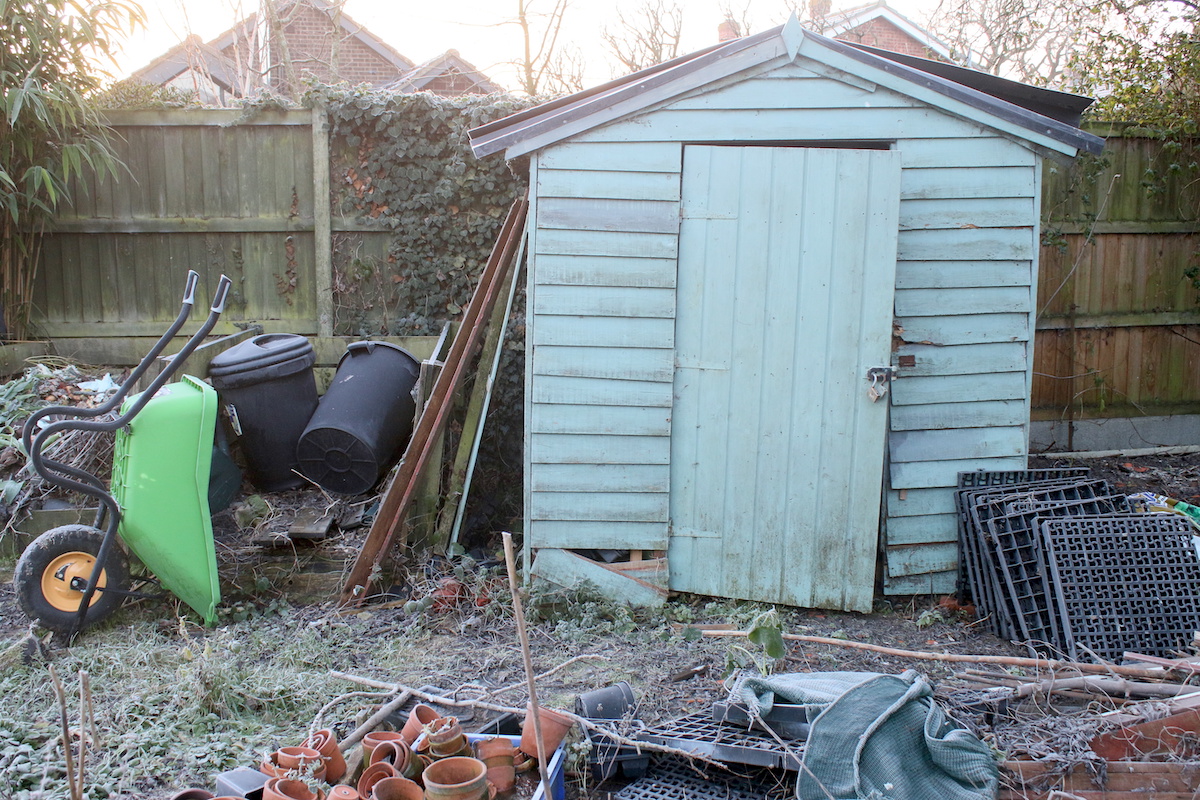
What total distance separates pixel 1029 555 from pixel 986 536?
186 mm

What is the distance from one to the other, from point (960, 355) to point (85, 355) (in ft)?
17.4

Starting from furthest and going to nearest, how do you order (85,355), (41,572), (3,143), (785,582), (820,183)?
(85,355), (3,143), (785,582), (820,183), (41,572)

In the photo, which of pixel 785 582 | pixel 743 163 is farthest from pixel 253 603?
pixel 743 163

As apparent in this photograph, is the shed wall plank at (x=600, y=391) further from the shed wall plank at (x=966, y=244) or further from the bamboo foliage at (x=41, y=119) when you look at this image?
the bamboo foliage at (x=41, y=119)

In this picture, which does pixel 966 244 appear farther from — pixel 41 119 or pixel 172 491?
pixel 41 119

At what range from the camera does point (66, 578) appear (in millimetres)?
3262

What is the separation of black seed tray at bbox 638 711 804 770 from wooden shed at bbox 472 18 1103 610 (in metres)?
1.40

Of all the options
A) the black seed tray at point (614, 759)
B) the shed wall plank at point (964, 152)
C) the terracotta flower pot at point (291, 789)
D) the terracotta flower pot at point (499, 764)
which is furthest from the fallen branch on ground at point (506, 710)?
the shed wall plank at point (964, 152)

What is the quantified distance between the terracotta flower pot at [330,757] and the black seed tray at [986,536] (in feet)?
9.07

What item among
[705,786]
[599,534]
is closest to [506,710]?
[705,786]

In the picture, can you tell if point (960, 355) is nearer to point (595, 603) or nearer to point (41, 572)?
point (595, 603)

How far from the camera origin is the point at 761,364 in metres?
3.78

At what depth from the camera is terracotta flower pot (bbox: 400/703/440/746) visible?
8.10 feet

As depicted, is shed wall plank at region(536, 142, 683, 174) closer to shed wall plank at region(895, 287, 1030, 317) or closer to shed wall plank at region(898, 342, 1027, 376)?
shed wall plank at region(895, 287, 1030, 317)
